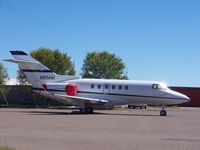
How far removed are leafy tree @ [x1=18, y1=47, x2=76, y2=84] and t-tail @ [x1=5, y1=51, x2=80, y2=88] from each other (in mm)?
18079

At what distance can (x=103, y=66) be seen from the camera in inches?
3009

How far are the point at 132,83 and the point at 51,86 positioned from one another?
738 cm

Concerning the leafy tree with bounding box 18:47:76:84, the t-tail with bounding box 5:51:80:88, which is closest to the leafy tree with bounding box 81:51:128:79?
the leafy tree with bounding box 18:47:76:84

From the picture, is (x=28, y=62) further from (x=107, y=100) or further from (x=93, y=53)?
(x=93, y=53)

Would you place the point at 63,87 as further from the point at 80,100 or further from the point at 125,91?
the point at 125,91

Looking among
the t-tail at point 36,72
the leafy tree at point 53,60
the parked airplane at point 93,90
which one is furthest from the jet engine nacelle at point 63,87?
the leafy tree at point 53,60

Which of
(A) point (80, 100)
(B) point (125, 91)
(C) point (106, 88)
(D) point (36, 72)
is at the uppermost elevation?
(D) point (36, 72)

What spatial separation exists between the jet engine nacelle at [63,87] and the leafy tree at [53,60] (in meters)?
19.8

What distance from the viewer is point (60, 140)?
54.6 feet

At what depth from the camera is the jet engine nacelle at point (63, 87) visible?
43.3 metres

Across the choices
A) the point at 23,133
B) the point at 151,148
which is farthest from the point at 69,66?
the point at 151,148

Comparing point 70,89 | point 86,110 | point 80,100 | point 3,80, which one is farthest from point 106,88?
point 3,80

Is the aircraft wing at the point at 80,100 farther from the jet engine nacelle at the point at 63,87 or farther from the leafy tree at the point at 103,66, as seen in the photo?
the leafy tree at the point at 103,66

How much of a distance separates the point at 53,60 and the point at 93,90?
69.4 feet
